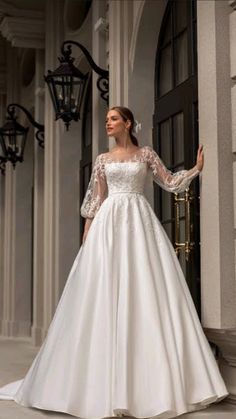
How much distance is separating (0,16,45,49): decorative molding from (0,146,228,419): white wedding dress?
583 cm

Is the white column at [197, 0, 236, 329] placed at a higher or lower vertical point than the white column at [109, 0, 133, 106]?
lower

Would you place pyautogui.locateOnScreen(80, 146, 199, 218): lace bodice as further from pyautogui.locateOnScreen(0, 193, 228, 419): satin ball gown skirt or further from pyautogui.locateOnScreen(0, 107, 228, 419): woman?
pyautogui.locateOnScreen(0, 193, 228, 419): satin ball gown skirt

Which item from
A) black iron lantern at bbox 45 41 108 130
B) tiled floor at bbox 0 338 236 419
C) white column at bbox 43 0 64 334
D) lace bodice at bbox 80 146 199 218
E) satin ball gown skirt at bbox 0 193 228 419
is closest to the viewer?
satin ball gown skirt at bbox 0 193 228 419

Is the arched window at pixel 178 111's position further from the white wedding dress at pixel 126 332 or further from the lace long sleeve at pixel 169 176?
the white wedding dress at pixel 126 332

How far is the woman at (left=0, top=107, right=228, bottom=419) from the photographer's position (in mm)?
3953

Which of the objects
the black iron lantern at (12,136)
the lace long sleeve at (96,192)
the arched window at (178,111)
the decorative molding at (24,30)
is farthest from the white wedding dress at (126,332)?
the decorative molding at (24,30)

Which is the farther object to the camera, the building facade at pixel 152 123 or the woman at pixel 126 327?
the building facade at pixel 152 123

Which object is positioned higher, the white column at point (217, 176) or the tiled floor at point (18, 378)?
the white column at point (217, 176)

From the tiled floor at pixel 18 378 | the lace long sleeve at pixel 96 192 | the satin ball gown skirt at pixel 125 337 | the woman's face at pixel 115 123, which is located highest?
the woman's face at pixel 115 123

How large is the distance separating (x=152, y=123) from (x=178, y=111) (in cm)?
58

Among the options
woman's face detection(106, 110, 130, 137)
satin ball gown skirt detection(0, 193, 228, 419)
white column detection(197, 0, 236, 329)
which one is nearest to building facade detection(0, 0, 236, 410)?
white column detection(197, 0, 236, 329)

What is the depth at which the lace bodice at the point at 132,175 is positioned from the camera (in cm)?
458

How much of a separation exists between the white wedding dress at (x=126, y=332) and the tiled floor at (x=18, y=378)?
0.06 meters

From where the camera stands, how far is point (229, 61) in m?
4.54
